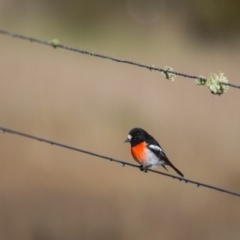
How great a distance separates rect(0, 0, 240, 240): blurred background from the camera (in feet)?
30.0

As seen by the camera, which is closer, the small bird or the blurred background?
the small bird

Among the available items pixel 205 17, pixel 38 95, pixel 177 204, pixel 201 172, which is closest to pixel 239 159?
pixel 201 172

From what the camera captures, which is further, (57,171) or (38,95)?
(38,95)

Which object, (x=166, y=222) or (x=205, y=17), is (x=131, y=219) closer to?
(x=166, y=222)

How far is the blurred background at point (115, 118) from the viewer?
9.14m

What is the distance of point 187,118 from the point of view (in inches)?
445

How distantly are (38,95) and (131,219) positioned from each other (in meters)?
3.62

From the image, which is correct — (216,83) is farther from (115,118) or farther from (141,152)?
(115,118)

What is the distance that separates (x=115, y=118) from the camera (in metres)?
11.1

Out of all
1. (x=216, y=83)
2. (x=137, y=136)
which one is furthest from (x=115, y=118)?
(x=216, y=83)

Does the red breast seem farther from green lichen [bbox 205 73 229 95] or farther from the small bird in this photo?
green lichen [bbox 205 73 229 95]

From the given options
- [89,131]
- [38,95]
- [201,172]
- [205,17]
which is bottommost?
[201,172]

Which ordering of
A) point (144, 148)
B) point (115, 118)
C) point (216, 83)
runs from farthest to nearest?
point (115, 118), point (144, 148), point (216, 83)

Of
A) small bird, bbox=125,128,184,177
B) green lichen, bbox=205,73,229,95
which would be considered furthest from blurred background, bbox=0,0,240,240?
green lichen, bbox=205,73,229,95
